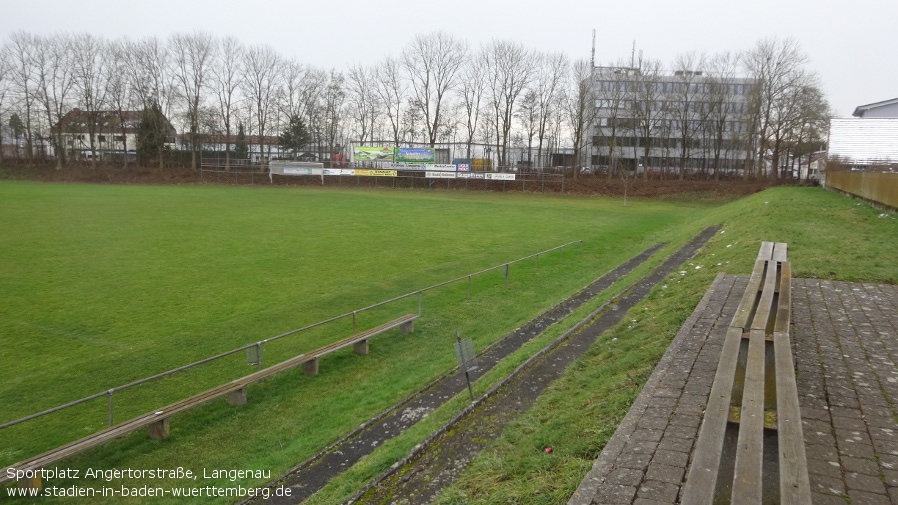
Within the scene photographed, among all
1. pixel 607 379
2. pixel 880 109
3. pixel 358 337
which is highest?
pixel 880 109

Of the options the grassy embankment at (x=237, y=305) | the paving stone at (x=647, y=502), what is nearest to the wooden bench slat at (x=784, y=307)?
the paving stone at (x=647, y=502)

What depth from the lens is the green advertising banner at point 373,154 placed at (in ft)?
206

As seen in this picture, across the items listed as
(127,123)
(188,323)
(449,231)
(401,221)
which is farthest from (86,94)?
(188,323)

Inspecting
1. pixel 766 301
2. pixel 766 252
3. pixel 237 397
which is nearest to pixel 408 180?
pixel 766 252

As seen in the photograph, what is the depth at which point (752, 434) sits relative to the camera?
12.9 ft

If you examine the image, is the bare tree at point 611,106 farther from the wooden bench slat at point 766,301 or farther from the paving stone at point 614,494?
the paving stone at point 614,494

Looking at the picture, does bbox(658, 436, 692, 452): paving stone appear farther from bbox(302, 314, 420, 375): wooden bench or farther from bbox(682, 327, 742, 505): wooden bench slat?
bbox(302, 314, 420, 375): wooden bench

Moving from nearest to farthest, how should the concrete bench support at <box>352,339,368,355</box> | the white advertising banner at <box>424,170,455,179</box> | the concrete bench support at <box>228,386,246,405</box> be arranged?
the concrete bench support at <box>228,386,246,405</box>
the concrete bench support at <box>352,339,368,355</box>
the white advertising banner at <box>424,170,455,179</box>

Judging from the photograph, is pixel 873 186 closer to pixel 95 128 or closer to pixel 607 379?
pixel 607 379

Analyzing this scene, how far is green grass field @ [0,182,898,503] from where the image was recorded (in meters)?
7.29

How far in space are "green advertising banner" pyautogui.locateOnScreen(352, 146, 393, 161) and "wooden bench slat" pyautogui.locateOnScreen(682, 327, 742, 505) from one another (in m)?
59.3

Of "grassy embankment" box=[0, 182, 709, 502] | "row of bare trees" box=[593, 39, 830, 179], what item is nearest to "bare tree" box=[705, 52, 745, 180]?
"row of bare trees" box=[593, 39, 830, 179]

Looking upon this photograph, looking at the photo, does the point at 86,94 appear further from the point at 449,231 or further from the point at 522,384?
the point at 522,384

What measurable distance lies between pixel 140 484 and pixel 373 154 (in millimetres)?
57518
